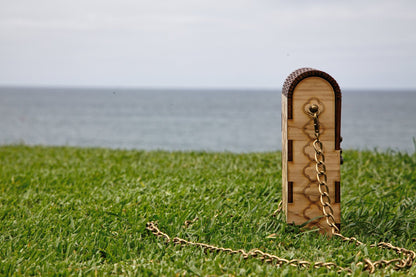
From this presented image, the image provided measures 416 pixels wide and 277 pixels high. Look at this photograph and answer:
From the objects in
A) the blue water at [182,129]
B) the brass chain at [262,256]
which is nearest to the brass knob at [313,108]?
the brass chain at [262,256]

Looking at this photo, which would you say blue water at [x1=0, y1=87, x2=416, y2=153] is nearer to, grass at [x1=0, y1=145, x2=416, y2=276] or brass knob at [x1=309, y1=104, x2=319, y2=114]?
grass at [x1=0, y1=145, x2=416, y2=276]

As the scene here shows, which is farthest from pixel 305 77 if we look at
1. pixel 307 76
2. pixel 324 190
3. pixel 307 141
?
pixel 324 190

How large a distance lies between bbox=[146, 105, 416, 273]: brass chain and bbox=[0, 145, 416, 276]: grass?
0.18 feet

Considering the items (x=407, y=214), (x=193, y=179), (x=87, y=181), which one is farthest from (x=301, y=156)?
(x=87, y=181)

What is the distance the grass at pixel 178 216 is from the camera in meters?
2.47

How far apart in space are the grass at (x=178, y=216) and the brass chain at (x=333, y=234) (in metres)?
0.05

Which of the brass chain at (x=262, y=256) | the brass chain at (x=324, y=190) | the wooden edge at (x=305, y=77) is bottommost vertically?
the brass chain at (x=262, y=256)

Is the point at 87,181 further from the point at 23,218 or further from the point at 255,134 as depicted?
the point at 255,134

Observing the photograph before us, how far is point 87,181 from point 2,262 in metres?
2.15

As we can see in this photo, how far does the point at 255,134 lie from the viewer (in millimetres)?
35469

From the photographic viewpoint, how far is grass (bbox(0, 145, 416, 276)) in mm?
2471

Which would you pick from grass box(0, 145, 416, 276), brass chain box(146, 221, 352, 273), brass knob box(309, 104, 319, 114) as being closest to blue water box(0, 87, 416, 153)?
grass box(0, 145, 416, 276)

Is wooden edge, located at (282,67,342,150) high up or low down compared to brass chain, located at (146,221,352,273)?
up

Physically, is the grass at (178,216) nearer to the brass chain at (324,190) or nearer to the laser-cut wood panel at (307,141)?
the brass chain at (324,190)
